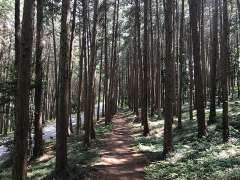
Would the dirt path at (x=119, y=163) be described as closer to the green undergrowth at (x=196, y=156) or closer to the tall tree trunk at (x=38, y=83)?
the green undergrowth at (x=196, y=156)

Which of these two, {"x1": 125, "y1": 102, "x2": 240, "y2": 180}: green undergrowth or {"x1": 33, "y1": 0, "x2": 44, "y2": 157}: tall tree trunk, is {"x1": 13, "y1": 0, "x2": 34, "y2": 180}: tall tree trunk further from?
{"x1": 33, "y1": 0, "x2": 44, "y2": 157}: tall tree trunk

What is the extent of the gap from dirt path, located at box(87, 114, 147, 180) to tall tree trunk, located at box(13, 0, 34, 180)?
4.47 metres

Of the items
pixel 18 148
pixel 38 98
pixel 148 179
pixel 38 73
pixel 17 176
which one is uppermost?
pixel 38 73

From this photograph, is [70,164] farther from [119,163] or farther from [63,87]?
[63,87]

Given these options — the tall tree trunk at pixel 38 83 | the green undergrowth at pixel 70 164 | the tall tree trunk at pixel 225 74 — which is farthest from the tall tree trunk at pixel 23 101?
the tall tree trunk at pixel 225 74

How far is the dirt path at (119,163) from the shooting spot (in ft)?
42.0

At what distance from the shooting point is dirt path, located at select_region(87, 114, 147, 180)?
1279cm

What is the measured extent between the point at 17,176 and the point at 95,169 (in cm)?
540

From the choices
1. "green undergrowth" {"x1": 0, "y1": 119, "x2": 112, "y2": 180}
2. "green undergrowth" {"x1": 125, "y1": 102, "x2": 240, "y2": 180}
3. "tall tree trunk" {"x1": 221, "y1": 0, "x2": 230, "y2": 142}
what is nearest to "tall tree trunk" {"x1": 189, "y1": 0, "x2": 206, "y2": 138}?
"green undergrowth" {"x1": 125, "y1": 102, "x2": 240, "y2": 180}

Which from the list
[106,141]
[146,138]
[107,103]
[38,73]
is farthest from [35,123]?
[107,103]

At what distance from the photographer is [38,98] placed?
57.5ft

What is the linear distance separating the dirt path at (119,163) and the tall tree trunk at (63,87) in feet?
3.85

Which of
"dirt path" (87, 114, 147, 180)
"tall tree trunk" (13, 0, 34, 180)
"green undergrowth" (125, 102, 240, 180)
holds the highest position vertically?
"tall tree trunk" (13, 0, 34, 180)

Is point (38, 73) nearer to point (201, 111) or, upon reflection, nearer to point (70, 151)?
point (70, 151)
